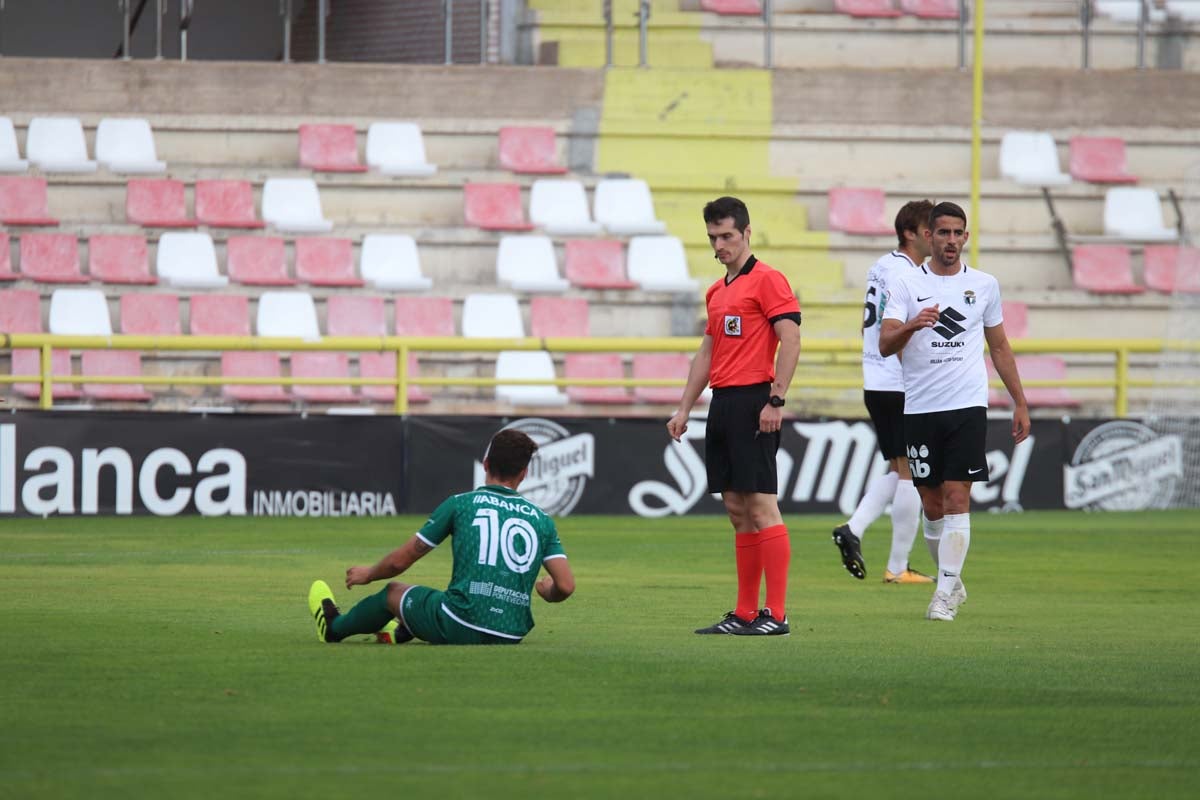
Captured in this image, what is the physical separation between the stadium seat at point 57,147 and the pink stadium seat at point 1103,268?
35.7ft

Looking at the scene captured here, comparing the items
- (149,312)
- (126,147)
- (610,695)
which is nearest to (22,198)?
(126,147)

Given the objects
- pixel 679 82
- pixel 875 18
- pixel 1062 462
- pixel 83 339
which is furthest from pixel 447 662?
pixel 875 18

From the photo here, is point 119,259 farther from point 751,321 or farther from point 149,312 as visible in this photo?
point 751,321

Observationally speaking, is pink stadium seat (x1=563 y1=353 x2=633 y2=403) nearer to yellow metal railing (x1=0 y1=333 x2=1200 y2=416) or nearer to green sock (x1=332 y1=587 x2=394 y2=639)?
yellow metal railing (x1=0 y1=333 x2=1200 y2=416)

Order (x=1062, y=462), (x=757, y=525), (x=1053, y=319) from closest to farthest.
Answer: (x=757, y=525)
(x=1062, y=462)
(x=1053, y=319)

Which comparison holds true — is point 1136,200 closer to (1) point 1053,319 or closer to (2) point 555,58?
(1) point 1053,319

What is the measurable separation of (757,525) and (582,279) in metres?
12.5

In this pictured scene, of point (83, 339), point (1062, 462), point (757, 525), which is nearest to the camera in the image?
point (757, 525)

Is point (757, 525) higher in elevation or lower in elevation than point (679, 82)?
lower

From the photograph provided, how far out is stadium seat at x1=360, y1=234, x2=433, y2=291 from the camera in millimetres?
20469

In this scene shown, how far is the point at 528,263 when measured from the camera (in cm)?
2095

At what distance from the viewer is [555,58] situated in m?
23.5

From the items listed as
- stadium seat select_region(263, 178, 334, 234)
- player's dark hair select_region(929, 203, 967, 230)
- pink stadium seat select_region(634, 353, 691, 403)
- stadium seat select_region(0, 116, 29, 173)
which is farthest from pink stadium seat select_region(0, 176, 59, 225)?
player's dark hair select_region(929, 203, 967, 230)

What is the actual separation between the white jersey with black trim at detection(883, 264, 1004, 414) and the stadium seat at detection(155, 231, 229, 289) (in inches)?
474
